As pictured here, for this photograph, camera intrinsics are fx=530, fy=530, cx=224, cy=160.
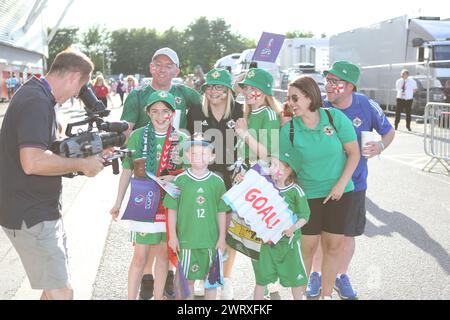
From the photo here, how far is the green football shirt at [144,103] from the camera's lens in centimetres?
463

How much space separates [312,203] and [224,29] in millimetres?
113170

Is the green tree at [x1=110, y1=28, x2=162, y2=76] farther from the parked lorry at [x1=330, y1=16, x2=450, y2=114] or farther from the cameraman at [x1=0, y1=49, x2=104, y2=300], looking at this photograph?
the cameraman at [x1=0, y1=49, x2=104, y2=300]

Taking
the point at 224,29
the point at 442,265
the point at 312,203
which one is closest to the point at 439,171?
the point at 442,265

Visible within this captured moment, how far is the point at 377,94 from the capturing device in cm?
2322

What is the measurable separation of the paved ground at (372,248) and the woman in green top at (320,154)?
31.2 inches

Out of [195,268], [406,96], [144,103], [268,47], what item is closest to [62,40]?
[406,96]

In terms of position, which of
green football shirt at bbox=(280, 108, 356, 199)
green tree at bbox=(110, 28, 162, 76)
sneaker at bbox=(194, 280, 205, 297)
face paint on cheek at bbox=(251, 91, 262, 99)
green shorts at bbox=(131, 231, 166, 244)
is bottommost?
sneaker at bbox=(194, 280, 205, 297)

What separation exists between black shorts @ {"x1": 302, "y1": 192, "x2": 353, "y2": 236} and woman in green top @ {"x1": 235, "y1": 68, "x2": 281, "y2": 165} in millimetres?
558

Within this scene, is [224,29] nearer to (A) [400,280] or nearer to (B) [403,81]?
(B) [403,81]

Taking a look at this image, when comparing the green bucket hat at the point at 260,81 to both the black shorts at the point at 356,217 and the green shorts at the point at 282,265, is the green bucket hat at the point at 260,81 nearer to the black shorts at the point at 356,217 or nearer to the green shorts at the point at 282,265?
the black shorts at the point at 356,217

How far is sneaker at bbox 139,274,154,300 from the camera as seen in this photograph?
4.33m

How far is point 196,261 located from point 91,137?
4.07ft

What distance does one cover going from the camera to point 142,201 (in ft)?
12.6

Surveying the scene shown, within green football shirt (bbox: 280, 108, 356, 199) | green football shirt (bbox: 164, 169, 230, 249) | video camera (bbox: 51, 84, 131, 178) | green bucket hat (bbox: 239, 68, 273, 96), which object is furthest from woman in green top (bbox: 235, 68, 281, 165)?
video camera (bbox: 51, 84, 131, 178)
